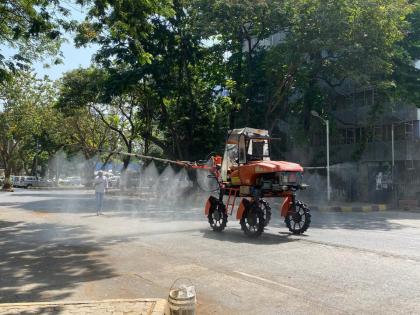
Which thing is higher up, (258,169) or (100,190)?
(258,169)

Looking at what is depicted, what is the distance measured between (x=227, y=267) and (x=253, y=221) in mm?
3261

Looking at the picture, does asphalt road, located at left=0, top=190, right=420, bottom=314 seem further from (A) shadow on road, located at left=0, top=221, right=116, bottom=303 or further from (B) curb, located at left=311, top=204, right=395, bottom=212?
(B) curb, located at left=311, top=204, right=395, bottom=212

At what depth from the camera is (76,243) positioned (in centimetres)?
1098

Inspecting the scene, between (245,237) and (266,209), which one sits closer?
(245,237)

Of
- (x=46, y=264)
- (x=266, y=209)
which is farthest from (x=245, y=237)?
(x=46, y=264)

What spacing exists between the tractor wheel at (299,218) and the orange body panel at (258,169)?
0.99 metres

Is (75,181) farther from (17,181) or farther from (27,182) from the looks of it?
(17,181)

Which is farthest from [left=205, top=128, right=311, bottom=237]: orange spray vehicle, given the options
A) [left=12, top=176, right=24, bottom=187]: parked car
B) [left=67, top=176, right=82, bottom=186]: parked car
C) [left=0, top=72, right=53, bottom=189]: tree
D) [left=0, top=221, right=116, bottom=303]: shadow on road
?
[left=67, top=176, right=82, bottom=186]: parked car

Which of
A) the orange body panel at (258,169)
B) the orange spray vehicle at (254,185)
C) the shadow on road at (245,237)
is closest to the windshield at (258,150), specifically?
the orange spray vehicle at (254,185)

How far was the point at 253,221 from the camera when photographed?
1132 centimetres

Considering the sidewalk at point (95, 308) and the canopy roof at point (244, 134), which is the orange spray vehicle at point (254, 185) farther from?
the sidewalk at point (95, 308)

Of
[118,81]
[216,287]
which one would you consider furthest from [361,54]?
[216,287]

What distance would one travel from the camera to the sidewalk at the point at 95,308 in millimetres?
5352

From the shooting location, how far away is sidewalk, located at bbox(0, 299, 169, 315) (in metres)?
5.35
